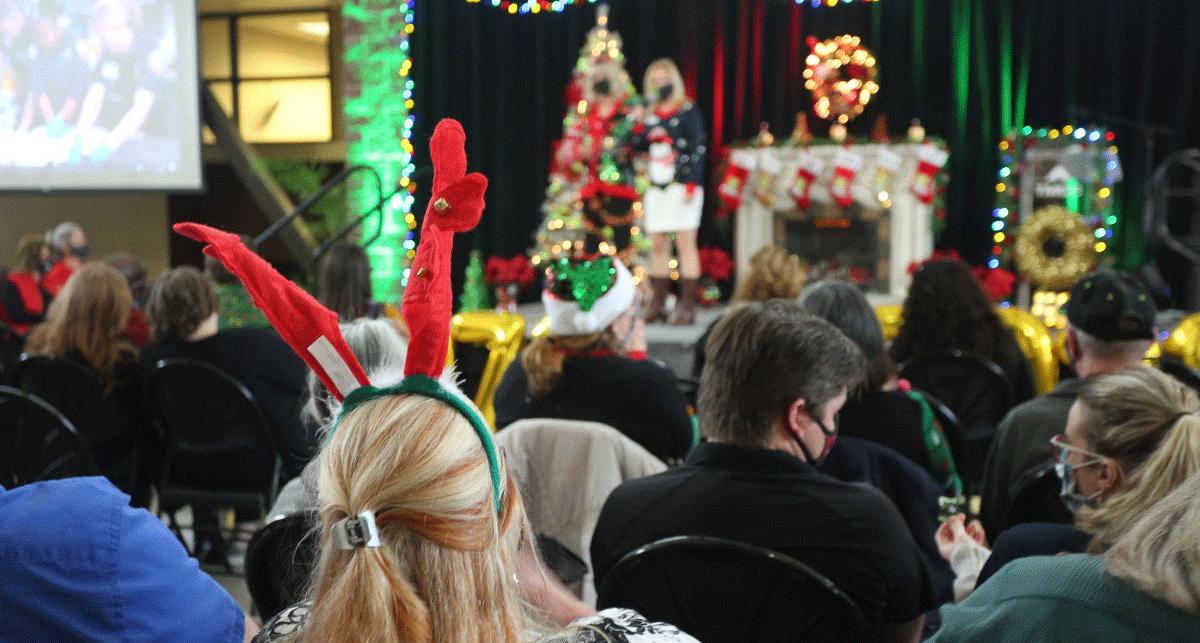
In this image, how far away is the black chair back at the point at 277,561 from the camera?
163 centimetres

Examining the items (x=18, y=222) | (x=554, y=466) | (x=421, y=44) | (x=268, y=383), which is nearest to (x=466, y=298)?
(x=421, y=44)

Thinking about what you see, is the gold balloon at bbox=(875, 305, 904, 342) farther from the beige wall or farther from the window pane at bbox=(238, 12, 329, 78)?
the beige wall

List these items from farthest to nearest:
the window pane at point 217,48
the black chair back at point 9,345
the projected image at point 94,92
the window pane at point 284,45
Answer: the window pane at point 217,48 → the window pane at point 284,45 → the projected image at point 94,92 → the black chair back at point 9,345

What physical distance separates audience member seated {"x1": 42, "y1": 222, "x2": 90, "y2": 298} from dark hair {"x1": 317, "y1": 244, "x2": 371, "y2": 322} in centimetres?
276

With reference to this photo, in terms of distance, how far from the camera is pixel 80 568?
0.97 m

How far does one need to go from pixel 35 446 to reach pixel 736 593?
2110 millimetres

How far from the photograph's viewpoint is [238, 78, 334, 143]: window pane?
9477 mm

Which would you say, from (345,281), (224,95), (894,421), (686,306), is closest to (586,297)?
(894,421)

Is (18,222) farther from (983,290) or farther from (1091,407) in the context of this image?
(1091,407)

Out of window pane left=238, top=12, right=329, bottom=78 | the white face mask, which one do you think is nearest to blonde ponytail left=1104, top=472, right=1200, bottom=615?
the white face mask

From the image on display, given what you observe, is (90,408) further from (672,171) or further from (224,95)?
(224,95)

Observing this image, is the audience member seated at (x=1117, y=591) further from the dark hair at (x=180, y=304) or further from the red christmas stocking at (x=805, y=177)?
the red christmas stocking at (x=805, y=177)

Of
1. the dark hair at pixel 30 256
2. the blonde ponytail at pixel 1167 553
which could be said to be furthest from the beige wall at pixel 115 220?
the blonde ponytail at pixel 1167 553

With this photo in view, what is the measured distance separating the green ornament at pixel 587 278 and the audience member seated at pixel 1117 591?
57.3 inches
